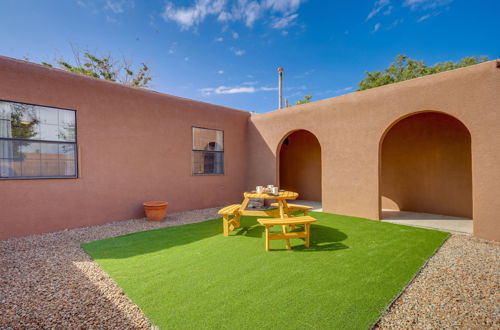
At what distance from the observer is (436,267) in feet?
10.1

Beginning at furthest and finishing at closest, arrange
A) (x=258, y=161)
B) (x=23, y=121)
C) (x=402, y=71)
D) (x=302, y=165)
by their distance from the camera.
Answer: (x=402, y=71)
(x=302, y=165)
(x=258, y=161)
(x=23, y=121)

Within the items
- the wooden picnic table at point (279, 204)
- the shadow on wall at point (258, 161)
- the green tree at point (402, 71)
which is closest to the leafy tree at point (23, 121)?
the wooden picnic table at point (279, 204)

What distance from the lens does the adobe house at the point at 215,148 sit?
4430mm

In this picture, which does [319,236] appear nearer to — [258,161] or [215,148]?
[258,161]

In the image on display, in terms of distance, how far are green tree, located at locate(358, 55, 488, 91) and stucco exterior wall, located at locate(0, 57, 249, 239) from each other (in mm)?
15557

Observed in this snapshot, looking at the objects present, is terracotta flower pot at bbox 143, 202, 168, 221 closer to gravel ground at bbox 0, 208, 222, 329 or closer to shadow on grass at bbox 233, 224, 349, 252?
gravel ground at bbox 0, 208, 222, 329

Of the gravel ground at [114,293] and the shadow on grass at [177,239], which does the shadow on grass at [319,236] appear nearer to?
the shadow on grass at [177,239]

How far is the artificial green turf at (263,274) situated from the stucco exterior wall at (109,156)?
1549mm

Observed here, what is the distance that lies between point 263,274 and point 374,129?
4.65 meters

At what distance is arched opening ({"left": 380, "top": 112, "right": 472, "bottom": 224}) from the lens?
235 inches

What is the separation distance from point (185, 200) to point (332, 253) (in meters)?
4.95

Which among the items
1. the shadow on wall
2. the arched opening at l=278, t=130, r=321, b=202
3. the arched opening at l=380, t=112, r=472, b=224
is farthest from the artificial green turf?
the arched opening at l=278, t=130, r=321, b=202

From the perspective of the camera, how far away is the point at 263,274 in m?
2.88

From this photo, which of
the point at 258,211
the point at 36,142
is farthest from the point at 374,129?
the point at 36,142
